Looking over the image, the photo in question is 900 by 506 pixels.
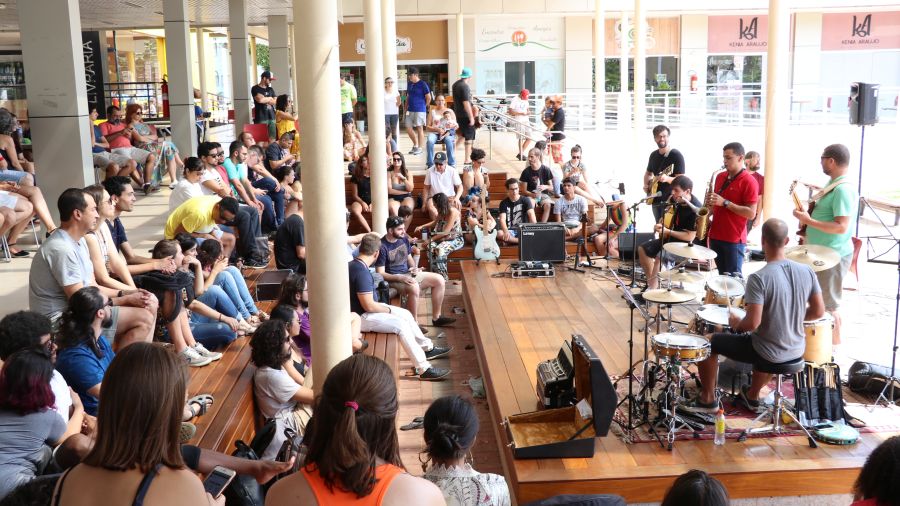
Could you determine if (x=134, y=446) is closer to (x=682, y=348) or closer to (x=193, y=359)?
(x=682, y=348)

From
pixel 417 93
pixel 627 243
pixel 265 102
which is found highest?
pixel 417 93

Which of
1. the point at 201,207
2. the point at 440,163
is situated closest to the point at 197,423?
the point at 201,207

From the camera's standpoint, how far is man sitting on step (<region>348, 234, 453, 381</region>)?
8.06m

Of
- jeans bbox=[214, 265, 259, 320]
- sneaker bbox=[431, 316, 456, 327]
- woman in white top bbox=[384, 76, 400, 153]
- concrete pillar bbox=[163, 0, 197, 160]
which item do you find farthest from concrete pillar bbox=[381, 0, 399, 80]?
jeans bbox=[214, 265, 259, 320]

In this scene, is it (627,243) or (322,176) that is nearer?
(322,176)

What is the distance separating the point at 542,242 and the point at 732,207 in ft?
11.2

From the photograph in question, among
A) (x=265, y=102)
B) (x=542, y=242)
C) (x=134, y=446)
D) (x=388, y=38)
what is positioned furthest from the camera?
(x=388, y=38)

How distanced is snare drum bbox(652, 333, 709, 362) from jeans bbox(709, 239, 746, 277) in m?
2.95

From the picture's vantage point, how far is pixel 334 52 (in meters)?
5.20

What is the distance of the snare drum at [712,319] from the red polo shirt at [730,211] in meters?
1.86

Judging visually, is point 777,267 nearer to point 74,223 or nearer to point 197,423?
point 197,423

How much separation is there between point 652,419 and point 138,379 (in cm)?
434

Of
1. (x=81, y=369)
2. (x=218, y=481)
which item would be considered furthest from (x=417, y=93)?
(x=218, y=481)

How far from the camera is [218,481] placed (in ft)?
10.1
